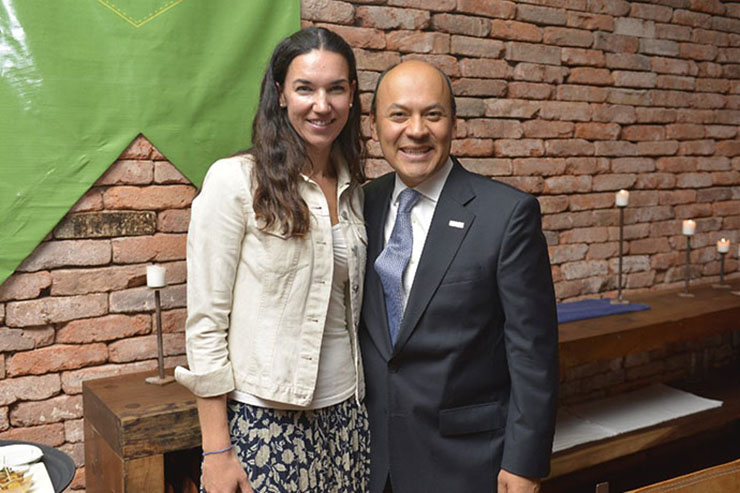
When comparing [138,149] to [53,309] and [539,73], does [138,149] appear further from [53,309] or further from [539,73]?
[539,73]

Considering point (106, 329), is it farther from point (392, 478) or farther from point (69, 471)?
point (392, 478)

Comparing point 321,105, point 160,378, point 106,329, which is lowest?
point 160,378

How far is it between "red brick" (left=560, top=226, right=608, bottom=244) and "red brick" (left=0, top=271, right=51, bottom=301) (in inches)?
85.1

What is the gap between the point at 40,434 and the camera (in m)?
2.09

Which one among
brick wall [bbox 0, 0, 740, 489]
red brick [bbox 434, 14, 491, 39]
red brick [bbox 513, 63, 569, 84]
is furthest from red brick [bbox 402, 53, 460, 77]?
red brick [bbox 513, 63, 569, 84]

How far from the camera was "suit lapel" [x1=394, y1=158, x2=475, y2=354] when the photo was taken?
162 centimetres

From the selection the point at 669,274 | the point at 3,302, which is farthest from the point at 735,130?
the point at 3,302

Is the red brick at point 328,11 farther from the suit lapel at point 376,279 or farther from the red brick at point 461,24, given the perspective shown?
the suit lapel at point 376,279

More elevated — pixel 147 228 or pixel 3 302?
pixel 147 228

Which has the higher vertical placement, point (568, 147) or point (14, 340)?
point (568, 147)

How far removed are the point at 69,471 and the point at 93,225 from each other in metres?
0.80

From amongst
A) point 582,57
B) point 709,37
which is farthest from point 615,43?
point 709,37

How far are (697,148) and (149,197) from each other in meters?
2.78

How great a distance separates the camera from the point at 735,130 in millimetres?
3734
